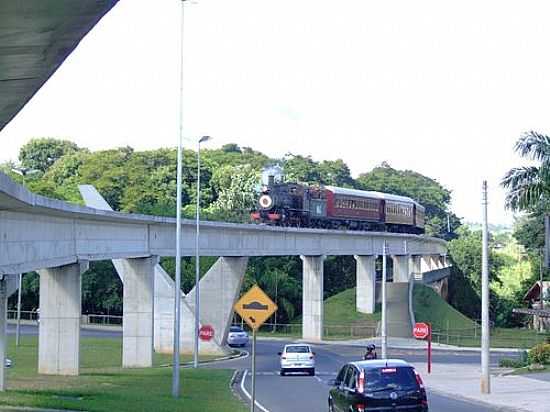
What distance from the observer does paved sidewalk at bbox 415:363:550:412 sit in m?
26.7

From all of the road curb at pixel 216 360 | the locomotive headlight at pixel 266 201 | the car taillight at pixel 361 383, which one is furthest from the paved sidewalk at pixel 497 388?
the locomotive headlight at pixel 266 201

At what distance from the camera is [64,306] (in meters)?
35.6

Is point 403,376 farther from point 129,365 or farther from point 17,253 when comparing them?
point 129,365

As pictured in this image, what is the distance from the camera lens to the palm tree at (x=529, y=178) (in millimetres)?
41000

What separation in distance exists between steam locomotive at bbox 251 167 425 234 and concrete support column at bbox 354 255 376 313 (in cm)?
275

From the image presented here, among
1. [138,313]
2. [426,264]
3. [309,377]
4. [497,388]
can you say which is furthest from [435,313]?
[497,388]

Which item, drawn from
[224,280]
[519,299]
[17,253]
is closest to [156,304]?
[224,280]

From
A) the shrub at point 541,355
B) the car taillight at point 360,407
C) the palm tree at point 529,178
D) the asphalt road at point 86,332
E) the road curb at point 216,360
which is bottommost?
the road curb at point 216,360

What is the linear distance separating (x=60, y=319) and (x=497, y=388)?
15.0 meters

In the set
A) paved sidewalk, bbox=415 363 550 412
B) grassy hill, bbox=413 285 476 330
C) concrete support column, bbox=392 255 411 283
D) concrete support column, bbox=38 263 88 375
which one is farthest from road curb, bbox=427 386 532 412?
concrete support column, bbox=392 255 411 283


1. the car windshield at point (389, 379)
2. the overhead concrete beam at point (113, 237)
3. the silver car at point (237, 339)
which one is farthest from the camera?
the silver car at point (237, 339)

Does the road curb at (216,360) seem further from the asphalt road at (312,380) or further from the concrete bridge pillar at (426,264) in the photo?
the concrete bridge pillar at (426,264)

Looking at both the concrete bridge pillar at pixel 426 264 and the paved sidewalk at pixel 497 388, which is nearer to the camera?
the paved sidewalk at pixel 497 388

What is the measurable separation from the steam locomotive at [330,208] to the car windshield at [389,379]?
44.6 metres
